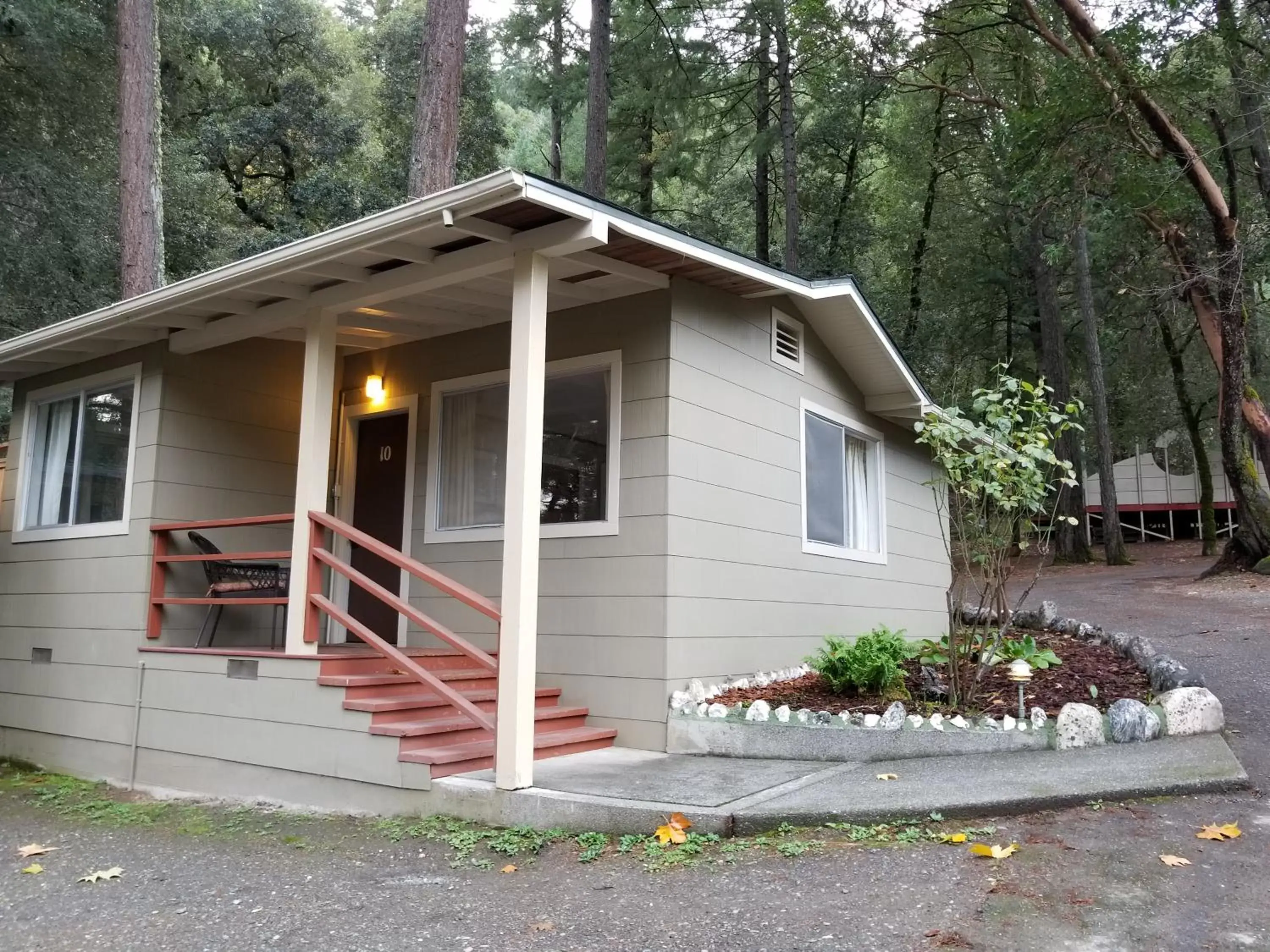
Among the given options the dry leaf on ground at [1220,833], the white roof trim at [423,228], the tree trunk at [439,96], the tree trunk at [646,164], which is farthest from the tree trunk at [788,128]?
the dry leaf on ground at [1220,833]

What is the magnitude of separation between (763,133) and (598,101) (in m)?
5.10

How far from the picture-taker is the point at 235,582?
20.2ft

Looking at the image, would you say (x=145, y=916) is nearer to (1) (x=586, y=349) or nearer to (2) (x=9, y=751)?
(1) (x=586, y=349)

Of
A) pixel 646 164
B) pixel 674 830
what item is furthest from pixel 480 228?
pixel 646 164

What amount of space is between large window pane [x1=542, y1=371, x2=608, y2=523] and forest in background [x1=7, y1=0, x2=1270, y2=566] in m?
3.87

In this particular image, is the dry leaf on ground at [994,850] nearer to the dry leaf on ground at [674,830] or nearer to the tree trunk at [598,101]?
the dry leaf on ground at [674,830]

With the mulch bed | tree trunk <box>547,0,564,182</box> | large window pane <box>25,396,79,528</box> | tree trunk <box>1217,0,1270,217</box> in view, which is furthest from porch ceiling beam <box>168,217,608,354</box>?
tree trunk <box>547,0,564,182</box>

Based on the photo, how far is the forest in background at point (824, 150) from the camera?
10828mm

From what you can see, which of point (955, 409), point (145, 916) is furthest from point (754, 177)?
point (145, 916)

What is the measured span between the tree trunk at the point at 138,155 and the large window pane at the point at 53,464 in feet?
8.98

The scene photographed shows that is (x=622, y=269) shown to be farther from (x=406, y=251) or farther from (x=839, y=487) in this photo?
(x=839, y=487)

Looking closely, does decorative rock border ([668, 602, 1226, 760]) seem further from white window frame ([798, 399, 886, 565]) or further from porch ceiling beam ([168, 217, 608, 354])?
porch ceiling beam ([168, 217, 608, 354])

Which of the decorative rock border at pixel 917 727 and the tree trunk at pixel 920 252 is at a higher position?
the tree trunk at pixel 920 252

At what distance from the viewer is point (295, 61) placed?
18438 millimetres
